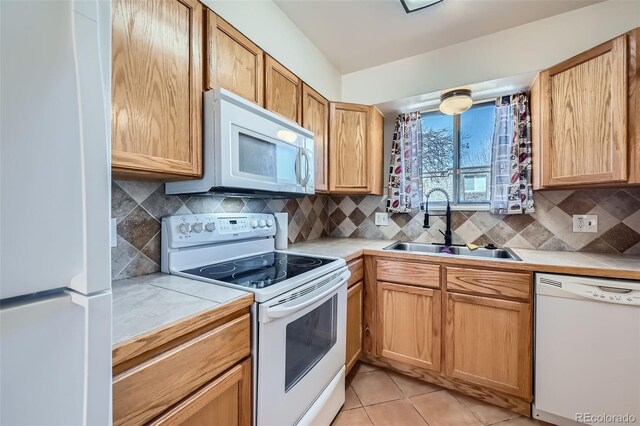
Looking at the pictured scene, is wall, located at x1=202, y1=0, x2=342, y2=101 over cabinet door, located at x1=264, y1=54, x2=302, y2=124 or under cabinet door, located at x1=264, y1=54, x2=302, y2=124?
over

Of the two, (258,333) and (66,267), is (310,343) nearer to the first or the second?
(258,333)

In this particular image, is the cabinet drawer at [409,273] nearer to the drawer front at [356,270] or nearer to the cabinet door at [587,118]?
the drawer front at [356,270]

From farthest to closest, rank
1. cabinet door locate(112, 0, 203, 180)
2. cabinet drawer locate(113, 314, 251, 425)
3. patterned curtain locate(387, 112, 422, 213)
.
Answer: patterned curtain locate(387, 112, 422, 213) → cabinet door locate(112, 0, 203, 180) → cabinet drawer locate(113, 314, 251, 425)

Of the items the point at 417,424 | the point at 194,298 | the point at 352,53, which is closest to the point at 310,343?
the point at 194,298

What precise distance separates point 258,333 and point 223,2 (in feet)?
5.30

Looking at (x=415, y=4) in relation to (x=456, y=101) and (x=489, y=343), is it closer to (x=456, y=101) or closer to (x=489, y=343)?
(x=456, y=101)

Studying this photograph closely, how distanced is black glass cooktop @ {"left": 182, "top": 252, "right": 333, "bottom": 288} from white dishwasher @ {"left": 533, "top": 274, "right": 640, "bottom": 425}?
1.25m

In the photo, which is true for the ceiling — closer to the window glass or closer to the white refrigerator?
the window glass

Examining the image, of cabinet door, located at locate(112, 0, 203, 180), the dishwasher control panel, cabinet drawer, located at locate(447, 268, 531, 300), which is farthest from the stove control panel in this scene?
the dishwasher control panel

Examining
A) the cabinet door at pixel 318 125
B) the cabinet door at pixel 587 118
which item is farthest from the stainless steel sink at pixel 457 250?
the cabinet door at pixel 318 125

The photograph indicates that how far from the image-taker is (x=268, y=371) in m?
1.02

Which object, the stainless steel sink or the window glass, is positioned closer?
the stainless steel sink

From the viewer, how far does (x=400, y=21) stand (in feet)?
6.21

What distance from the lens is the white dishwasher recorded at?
1.30m
